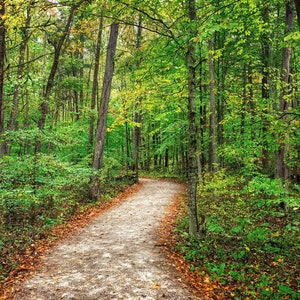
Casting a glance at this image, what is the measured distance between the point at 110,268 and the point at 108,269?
0.19 ft

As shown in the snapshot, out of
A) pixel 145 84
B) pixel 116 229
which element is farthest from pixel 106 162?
pixel 145 84

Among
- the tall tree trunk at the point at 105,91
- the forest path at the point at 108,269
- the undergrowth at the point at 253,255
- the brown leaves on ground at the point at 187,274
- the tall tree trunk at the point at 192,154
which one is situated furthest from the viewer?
the tall tree trunk at the point at 105,91

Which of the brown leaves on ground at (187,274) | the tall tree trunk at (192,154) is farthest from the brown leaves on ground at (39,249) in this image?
the tall tree trunk at (192,154)

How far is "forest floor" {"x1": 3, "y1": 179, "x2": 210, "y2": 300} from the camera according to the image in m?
4.50

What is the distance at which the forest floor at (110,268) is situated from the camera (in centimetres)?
450

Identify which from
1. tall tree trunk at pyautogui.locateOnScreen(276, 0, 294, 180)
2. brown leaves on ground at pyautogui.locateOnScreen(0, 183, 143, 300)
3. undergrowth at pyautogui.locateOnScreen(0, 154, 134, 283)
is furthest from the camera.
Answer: tall tree trunk at pyautogui.locateOnScreen(276, 0, 294, 180)

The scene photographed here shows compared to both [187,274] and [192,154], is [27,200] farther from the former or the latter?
[192,154]

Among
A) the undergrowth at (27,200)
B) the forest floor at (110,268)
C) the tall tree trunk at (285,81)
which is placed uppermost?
the tall tree trunk at (285,81)

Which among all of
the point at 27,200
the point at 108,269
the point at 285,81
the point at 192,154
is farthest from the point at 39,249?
the point at 285,81

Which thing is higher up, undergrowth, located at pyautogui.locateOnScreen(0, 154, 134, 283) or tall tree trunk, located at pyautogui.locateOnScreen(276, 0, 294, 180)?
tall tree trunk, located at pyautogui.locateOnScreen(276, 0, 294, 180)

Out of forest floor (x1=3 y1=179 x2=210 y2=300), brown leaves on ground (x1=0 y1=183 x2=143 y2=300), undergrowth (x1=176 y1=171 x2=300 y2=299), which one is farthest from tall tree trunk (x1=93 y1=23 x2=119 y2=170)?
undergrowth (x1=176 y1=171 x2=300 y2=299)

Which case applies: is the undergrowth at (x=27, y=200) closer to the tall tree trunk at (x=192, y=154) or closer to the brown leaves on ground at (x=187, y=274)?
the brown leaves on ground at (x=187, y=274)

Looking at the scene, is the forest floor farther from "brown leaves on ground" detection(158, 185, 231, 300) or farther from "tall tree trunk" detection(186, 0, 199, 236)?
"tall tree trunk" detection(186, 0, 199, 236)

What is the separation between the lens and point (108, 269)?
5375 mm
